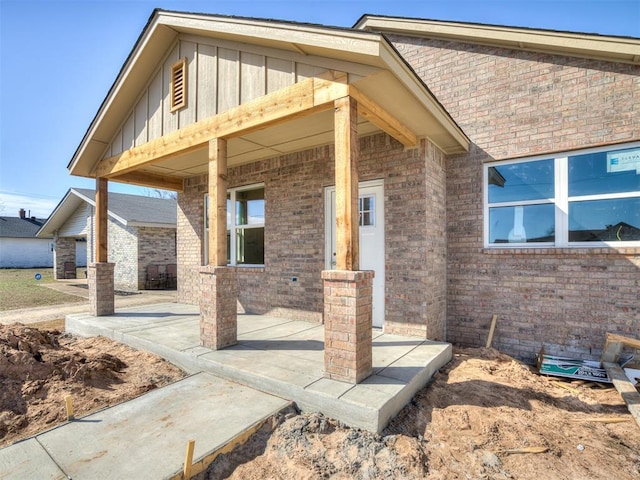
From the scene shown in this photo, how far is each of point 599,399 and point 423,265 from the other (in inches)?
100

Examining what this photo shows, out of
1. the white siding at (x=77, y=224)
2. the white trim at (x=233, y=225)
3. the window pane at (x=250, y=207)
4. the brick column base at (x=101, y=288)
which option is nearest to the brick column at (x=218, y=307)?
the white trim at (x=233, y=225)

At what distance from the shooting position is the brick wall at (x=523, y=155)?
4.67 m

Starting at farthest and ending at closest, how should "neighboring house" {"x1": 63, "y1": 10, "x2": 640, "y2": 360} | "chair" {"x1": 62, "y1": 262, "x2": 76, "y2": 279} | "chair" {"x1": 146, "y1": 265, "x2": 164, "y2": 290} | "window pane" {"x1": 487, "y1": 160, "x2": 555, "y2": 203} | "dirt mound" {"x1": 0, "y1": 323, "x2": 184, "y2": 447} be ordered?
"chair" {"x1": 62, "y1": 262, "x2": 76, "y2": 279}, "chair" {"x1": 146, "y1": 265, "x2": 164, "y2": 290}, "window pane" {"x1": 487, "y1": 160, "x2": 555, "y2": 203}, "neighboring house" {"x1": 63, "y1": 10, "x2": 640, "y2": 360}, "dirt mound" {"x1": 0, "y1": 323, "x2": 184, "y2": 447}

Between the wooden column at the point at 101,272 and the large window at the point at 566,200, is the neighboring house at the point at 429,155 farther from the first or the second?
the wooden column at the point at 101,272

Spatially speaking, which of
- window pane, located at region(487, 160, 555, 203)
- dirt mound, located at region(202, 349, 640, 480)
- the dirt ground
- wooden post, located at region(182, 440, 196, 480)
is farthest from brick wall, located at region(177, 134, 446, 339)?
wooden post, located at region(182, 440, 196, 480)

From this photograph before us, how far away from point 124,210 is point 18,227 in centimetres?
2468

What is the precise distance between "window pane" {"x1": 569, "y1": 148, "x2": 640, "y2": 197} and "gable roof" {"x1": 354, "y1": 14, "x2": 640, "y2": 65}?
1288 mm

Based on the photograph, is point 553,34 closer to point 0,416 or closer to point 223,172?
point 223,172

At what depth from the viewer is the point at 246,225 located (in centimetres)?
749

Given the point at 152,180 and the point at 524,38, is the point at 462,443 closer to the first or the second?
the point at 524,38

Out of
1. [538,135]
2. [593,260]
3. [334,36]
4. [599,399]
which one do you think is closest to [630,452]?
[599,399]

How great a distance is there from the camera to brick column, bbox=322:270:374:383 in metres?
3.28

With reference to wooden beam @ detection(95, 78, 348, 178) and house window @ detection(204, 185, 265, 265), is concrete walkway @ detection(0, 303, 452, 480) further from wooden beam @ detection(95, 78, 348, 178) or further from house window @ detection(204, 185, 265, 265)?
wooden beam @ detection(95, 78, 348, 178)

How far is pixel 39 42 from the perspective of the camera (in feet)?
24.0
